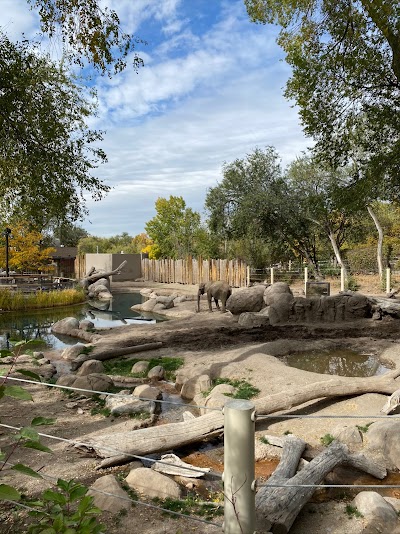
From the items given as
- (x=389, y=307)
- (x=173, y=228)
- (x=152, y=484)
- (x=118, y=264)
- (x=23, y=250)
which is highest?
(x=173, y=228)

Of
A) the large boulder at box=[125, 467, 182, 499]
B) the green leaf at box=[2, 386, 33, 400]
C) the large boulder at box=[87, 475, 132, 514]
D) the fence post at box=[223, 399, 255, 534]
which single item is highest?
the green leaf at box=[2, 386, 33, 400]

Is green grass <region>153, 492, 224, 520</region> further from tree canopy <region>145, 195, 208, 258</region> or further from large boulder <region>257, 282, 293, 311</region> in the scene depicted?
tree canopy <region>145, 195, 208, 258</region>

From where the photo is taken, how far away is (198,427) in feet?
16.9

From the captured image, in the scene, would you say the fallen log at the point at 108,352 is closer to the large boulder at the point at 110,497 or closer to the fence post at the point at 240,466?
the large boulder at the point at 110,497

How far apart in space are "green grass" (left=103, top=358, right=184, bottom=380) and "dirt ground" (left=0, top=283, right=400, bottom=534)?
0.27 metres

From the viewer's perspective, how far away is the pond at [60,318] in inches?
510

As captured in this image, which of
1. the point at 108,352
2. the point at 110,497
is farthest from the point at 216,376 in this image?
the point at 110,497

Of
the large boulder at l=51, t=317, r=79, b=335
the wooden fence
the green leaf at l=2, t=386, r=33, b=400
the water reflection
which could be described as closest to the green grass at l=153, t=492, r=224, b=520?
the green leaf at l=2, t=386, r=33, b=400

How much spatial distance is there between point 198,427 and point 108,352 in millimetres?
4666

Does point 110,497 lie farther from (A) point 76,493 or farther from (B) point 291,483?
(A) point 76,493

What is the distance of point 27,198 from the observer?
969cm

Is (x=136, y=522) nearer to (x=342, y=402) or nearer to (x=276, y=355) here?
(x=342, y=402)

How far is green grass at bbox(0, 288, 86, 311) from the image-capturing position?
17875 millimetres

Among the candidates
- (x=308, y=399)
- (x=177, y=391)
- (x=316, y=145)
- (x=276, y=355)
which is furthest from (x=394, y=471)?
(x=316, y=145)
